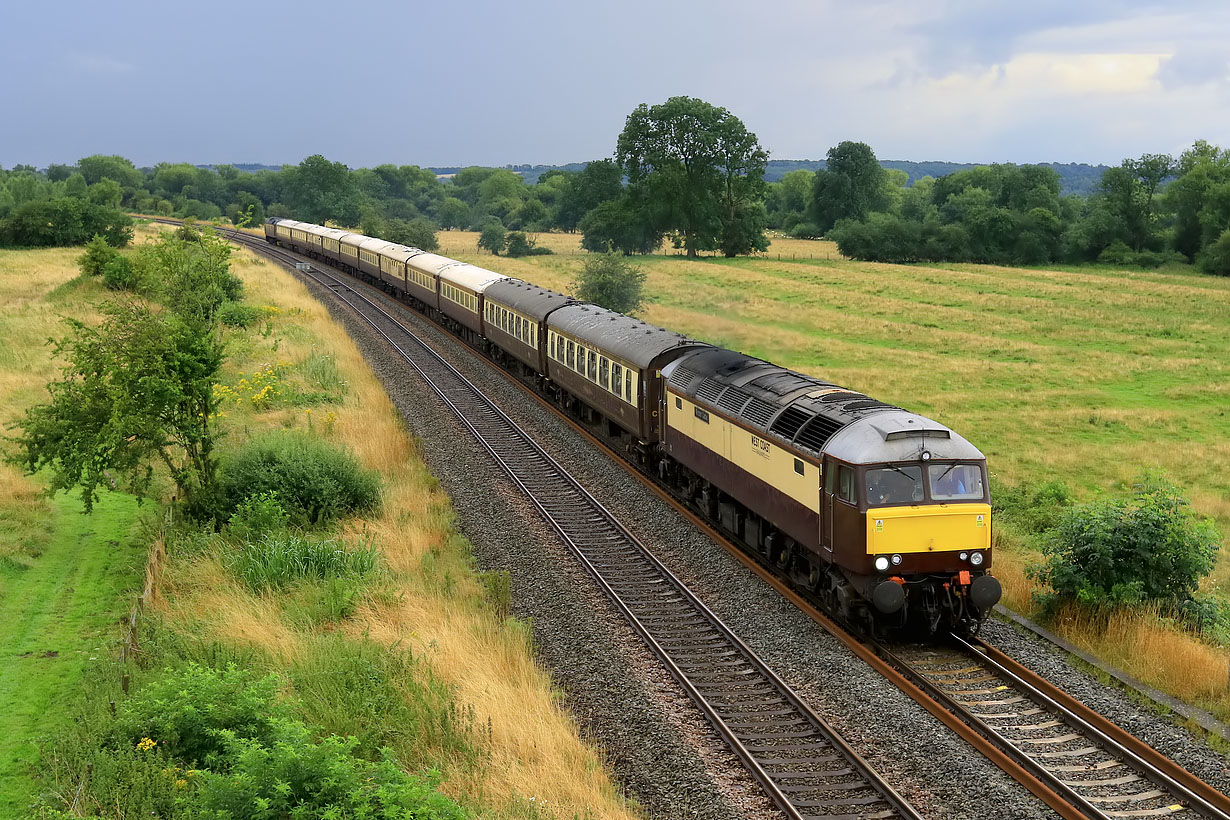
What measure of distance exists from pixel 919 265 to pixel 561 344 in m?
78.8

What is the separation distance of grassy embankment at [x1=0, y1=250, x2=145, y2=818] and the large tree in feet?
261

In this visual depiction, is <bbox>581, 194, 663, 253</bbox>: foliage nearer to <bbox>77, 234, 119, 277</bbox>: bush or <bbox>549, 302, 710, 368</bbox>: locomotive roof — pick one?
<bbox>77, 234, 119, 277</bbox>: bush

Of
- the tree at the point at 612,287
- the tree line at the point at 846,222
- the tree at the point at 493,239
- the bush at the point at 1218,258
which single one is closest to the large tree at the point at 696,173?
the tree line at the point at 846,222

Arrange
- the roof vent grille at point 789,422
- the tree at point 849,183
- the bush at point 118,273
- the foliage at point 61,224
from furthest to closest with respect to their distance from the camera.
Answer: the tree at point 849,183 → the foliage at point 61,224 → the bush at point 118,273 → the roof vent grille at point 789,422

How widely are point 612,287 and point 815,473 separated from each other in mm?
34474

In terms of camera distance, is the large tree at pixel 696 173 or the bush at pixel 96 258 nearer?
the bush at pixel 96 258

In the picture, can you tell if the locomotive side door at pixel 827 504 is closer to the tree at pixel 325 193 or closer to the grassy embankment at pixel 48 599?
the grassy embankment at pixel 48 599

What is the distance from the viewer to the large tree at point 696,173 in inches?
3974

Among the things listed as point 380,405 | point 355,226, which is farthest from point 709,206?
point 380,405

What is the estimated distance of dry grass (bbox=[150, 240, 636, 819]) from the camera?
10969mm

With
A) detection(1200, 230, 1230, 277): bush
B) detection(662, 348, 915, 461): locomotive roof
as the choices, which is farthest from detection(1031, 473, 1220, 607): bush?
detection(1200, 230, 1230, 277): bush

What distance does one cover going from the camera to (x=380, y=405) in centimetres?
3150

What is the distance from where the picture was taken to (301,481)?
20.8 meters

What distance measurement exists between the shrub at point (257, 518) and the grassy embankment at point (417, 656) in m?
0.92
